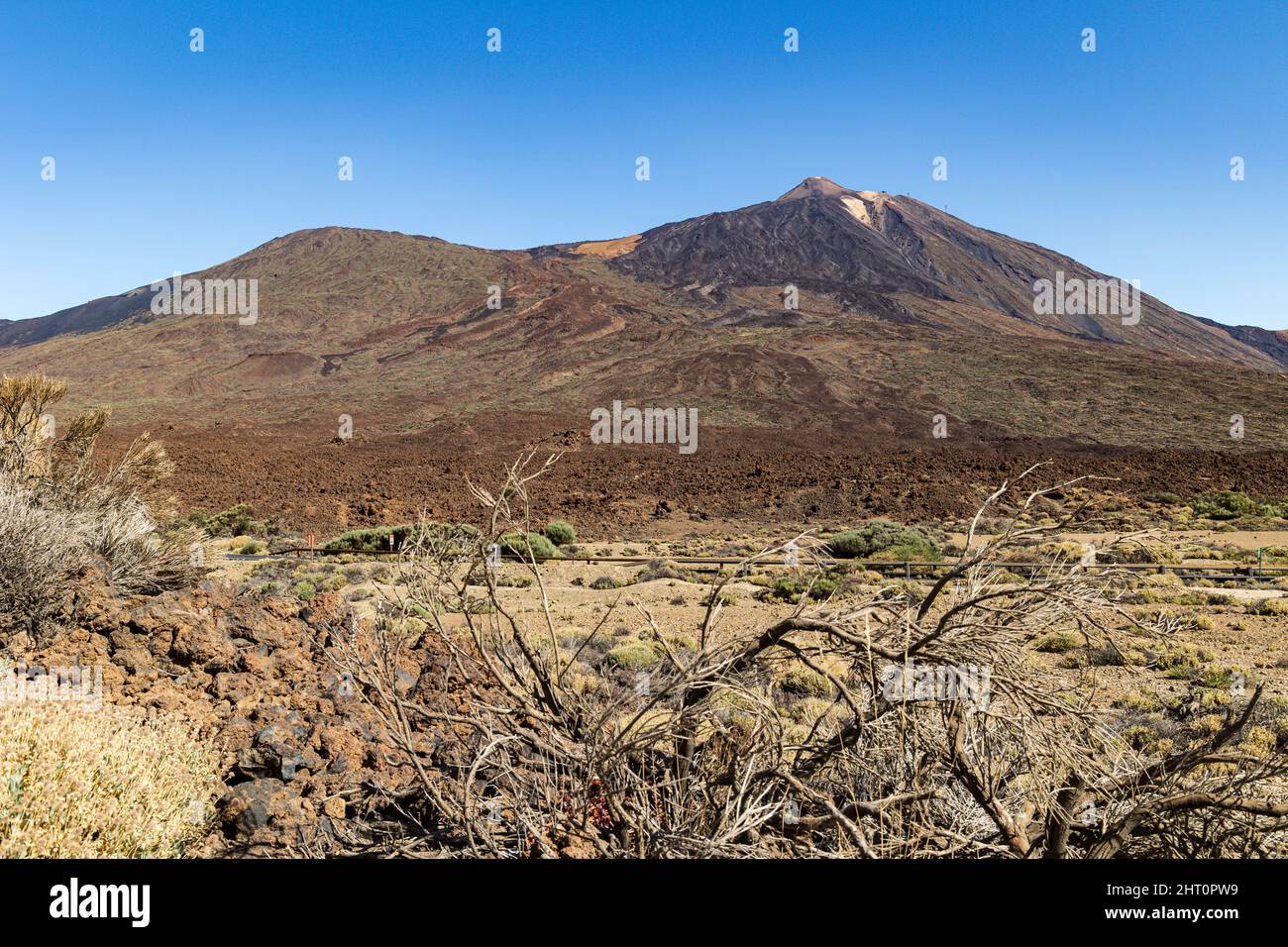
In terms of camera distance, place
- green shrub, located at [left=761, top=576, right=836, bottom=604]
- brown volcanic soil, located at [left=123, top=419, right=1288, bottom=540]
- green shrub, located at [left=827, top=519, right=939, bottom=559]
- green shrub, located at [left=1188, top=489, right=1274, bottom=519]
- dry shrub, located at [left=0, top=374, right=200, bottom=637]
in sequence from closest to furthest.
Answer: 1. dry shrub, located at [left=0, top=374, right=200, bottom=637]
2. green shrub, located at [left=761, top=576, right=836, bottom=604]
3. green shrub, located at [left=827, top=519, right=939, bottom=559]
4. green shrub, located at [left=1188, top=489, right=1274, bottom=519]
5. brown volcanic soil, located at [left=123, top=419, right=1288, bottom=540]

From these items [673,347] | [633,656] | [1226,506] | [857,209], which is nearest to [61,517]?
[633,656]

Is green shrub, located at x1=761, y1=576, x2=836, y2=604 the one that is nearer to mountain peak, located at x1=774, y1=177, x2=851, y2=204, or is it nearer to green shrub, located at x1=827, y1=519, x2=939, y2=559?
green shrub, located at x1=827, y1=519, x2=939, y2=559

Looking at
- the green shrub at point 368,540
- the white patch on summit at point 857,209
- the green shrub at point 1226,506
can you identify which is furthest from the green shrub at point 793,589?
the white patch on summit at point 857,209

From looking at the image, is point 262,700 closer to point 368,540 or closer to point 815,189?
point 368,540

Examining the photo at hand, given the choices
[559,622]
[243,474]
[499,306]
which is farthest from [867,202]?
[559,622]

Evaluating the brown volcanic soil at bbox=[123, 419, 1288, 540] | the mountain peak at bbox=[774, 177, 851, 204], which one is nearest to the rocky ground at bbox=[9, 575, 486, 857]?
the brown volcanic soil at bbox=[123, 419, 1288, 540]

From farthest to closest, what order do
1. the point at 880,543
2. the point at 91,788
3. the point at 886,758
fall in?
1. the point at 880,543
2. the point at 886,758
3. the point at 91,788

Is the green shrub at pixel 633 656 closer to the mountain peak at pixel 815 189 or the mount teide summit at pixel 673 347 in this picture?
the mount teide summit at pixel 673 347
